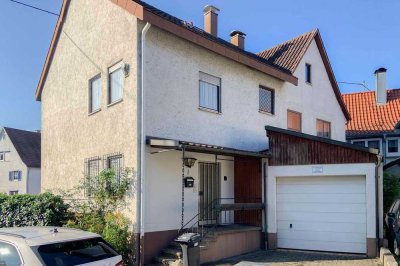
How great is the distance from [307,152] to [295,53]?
7593 mm

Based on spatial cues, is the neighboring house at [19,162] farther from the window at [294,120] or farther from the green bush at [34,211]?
the window at [294,120]

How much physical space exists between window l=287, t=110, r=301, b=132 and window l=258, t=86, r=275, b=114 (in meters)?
1.46

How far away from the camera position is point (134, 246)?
34.5ft

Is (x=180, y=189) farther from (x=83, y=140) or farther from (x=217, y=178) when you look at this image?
(x=83, y=140)

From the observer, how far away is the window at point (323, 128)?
19869 millimetres

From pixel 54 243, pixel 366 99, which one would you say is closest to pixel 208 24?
pixel 54 243

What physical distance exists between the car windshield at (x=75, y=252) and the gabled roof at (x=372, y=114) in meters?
24.9

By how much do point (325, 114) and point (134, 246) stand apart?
1365cm

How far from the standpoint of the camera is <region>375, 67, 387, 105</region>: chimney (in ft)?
86.3

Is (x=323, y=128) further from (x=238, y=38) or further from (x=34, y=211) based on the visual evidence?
(x=34, y=211)

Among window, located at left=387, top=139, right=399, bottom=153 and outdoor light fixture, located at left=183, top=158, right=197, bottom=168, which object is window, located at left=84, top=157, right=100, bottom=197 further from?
window, located at left=387, top=139, right=399, bottom=153

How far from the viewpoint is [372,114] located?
28.4 m

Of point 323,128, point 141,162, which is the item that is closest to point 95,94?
point 141,162

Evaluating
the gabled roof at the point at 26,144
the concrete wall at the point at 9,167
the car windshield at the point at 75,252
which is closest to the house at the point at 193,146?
the car windshield at the point at 75,252
